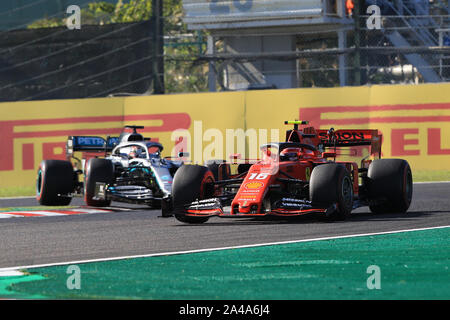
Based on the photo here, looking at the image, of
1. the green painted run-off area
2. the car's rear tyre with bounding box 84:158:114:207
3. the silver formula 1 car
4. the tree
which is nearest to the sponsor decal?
the green painted run-off area

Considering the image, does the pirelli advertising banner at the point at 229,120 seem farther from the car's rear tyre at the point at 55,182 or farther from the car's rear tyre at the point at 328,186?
the car's rear tyre at the point at 328,186

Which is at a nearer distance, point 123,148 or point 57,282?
point 57,282

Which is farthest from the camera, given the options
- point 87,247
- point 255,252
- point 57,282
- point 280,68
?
A: point 280,68

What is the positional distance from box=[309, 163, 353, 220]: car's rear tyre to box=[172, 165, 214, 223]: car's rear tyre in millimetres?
1570

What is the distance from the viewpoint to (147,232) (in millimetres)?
11422

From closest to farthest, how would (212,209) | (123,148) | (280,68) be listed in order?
(212,209)
(123,148)
(280,68)

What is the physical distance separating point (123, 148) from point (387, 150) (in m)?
6.06

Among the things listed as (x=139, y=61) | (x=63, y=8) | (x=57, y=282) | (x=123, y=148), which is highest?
(x=63, y=8)

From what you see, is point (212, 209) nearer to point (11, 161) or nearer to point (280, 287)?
point (280, 287)

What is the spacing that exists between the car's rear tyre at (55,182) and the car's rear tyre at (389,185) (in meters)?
5.74

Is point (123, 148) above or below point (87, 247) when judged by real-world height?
above

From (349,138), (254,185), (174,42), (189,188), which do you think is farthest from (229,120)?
(174,42)

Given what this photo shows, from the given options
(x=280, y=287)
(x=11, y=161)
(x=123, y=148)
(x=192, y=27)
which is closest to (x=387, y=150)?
(x=123, y=148)

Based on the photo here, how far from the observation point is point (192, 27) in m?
28.0
